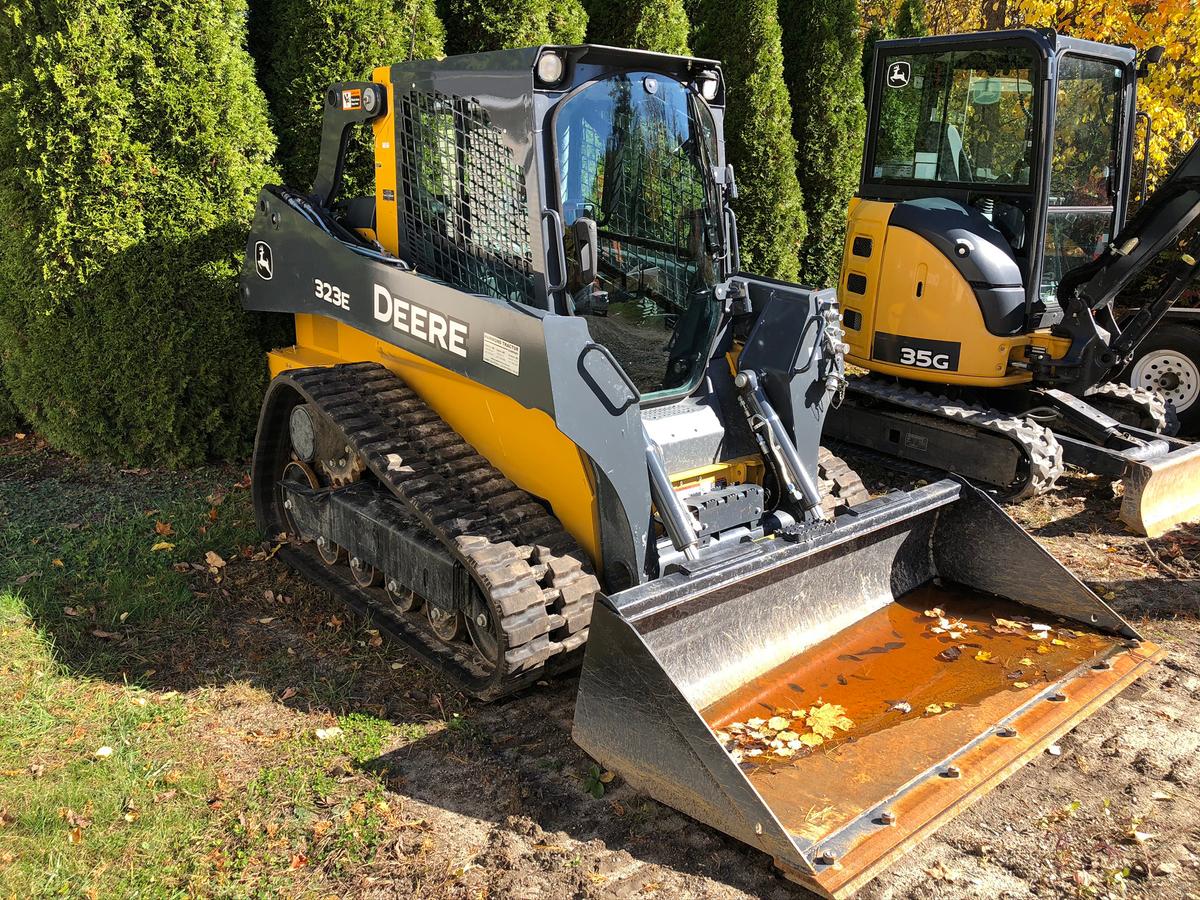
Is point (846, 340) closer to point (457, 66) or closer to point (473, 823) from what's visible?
point (457, 66)

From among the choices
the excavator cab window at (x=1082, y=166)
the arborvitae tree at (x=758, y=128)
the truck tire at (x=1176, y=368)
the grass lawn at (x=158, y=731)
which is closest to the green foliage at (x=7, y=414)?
the grass lawn at (x=158, y=731)

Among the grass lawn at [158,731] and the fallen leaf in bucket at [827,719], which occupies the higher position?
the fallen leaf in bucket at [827,719]

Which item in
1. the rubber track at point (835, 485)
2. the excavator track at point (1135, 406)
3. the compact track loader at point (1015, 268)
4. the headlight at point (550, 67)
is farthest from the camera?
the excavator track at point (1135, 406)

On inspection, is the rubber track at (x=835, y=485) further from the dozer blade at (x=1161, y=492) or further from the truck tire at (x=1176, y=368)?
the truck tire at (x=1176, y=368)

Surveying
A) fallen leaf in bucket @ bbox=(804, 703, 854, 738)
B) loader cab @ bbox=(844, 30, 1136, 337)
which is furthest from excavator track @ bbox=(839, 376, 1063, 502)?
fallen leaf in bucket @ bbox=(804, 703, 854, 738)

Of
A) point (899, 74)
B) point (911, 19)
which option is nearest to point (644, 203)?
point (899, 74)

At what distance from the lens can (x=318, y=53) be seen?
6691 millimetres

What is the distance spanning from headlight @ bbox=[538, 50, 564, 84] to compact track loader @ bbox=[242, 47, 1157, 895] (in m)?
0.01

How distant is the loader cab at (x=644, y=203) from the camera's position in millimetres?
4180

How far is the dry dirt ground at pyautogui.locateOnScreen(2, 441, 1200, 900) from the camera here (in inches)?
122

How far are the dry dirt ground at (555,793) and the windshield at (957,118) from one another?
3.16 metres

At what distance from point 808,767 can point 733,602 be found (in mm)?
730

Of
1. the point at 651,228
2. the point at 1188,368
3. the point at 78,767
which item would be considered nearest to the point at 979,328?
the point at 1188,368

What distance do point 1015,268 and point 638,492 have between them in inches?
148
